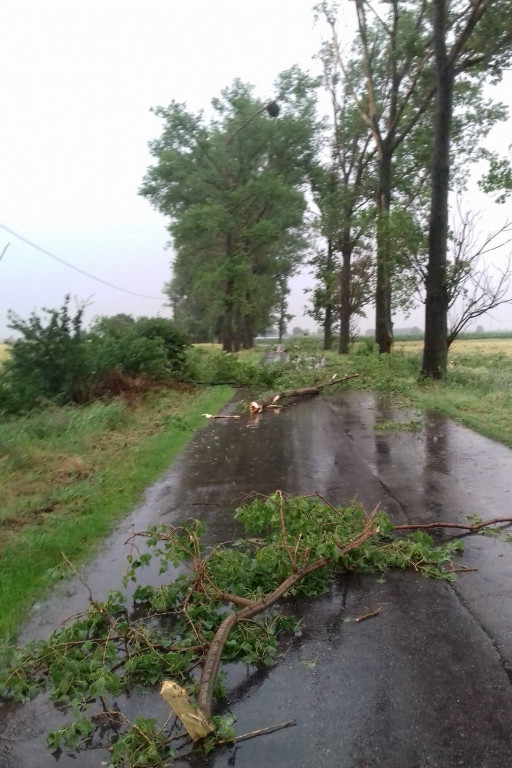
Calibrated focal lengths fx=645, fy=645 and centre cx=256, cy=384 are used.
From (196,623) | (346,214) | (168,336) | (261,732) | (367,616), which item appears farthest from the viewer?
(346,214)

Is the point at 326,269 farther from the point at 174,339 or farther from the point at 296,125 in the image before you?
the point at 174,339

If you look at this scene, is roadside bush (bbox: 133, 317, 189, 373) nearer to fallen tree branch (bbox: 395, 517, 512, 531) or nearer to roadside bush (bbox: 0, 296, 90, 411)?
roadside bush (bbox: 0, 296, 90, 411)

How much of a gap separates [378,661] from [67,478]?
6.12 meters

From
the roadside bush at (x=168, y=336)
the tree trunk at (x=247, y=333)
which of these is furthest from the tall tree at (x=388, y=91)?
the tree trunk at (x=247, y=333)

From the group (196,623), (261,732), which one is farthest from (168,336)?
(261,732)

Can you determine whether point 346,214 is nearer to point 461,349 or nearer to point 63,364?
point 461,349

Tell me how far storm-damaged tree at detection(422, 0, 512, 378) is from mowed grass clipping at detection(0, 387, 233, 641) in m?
6.90

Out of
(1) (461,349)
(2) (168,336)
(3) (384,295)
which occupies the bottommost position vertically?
(1) (461,349)

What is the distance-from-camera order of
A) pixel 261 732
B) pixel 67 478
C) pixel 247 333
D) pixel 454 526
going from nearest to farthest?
pixel 261 732 → pixel 454 526 → pixel 67 478 → pixel 247 333

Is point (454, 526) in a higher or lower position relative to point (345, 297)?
lower

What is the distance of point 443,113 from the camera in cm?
1714

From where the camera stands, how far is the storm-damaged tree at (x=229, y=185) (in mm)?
36531

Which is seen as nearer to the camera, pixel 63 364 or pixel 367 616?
pixel 367 616

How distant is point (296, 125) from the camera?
4016 centimetres
